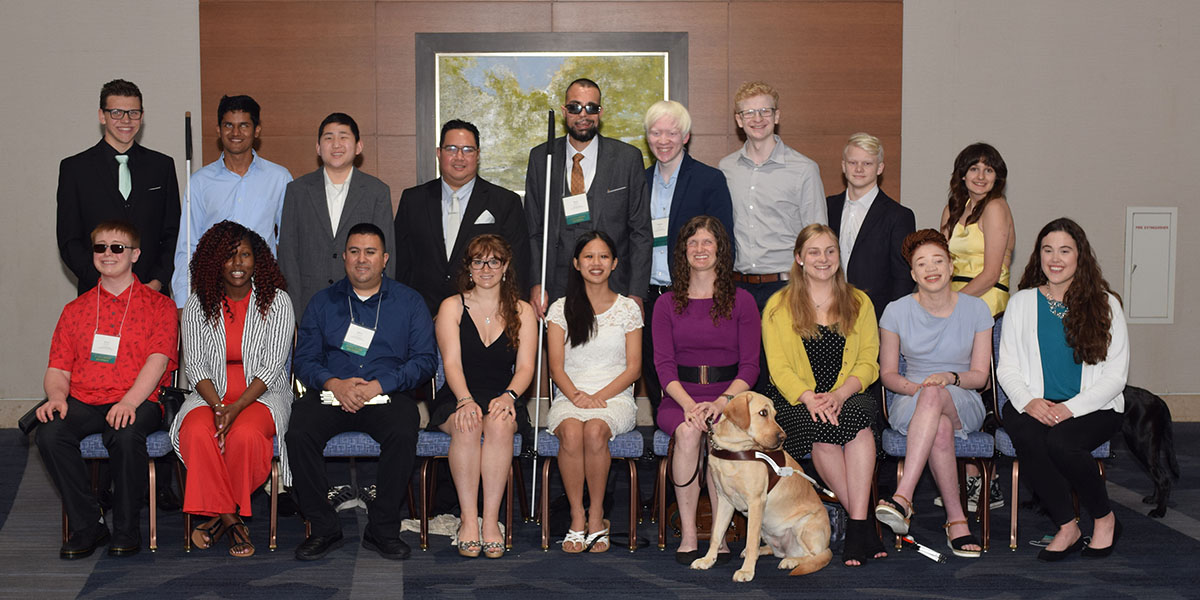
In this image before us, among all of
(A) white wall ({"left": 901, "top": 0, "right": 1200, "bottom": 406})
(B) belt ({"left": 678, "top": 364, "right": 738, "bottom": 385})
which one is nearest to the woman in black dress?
(B) belt ({"left": 678, "top": 364, "right": 738, "bottom": 385})

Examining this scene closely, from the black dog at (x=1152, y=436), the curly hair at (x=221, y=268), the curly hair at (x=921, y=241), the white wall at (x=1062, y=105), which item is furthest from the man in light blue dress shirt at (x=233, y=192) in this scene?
the white wall at (x=1062, y=105)

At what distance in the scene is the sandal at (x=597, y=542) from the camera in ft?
12.5

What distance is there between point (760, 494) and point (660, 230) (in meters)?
1.49

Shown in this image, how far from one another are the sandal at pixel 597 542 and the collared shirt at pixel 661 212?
1.21 meters

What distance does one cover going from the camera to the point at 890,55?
6398 mm

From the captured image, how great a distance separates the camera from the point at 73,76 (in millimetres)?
6258

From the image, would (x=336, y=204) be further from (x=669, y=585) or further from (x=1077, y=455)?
(x=1077, y=455)

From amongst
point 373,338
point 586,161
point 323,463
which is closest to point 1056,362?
point 586,161

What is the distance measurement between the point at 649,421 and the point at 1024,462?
3056 mm

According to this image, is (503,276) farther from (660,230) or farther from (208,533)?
(208,533)

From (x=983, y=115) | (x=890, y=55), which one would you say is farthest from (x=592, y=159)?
(x=983, y=115)

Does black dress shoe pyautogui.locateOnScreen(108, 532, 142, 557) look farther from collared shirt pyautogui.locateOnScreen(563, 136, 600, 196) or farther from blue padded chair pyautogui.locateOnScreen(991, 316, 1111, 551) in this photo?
blue padded chair pyautogui.locateOnScreen(991, 316, 1111, 551)

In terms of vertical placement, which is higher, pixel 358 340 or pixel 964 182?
pixel 964 182

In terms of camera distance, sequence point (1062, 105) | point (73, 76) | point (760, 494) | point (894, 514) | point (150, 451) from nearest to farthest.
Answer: point (760, 494) < point (894, 514) < point (150, 451) < point (73, 76) < point (1062, 105)
